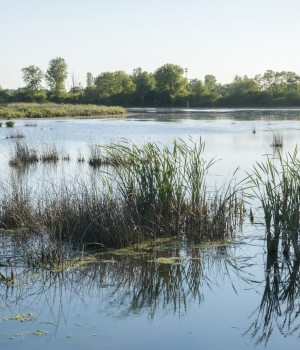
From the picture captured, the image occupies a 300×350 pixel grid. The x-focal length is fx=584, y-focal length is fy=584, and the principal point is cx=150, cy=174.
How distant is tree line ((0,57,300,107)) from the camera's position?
334 ft

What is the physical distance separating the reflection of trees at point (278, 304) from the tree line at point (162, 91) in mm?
93121

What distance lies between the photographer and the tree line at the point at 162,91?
Answer: 101756mm

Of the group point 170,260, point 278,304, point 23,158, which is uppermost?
point 23,158

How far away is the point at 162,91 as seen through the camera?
11331 centimetres

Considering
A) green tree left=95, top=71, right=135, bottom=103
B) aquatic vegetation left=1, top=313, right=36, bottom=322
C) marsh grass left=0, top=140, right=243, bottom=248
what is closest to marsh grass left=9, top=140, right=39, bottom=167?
marsh grass left=0, top=140, right=243, bottom=248

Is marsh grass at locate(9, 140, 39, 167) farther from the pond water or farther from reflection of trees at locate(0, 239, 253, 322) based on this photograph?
reflection of trees at locate(0, 239, 253, 322)

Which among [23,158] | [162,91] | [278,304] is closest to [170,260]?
[278,304]

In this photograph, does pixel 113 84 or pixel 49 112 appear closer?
pixel 49 112

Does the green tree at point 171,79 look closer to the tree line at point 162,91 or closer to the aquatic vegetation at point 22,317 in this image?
the tree line at point 162,91

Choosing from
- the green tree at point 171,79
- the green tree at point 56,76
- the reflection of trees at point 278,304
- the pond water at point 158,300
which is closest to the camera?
the pond water at point 158,300

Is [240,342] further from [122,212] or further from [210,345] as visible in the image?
[122,212]

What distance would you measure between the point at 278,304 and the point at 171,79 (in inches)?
4525

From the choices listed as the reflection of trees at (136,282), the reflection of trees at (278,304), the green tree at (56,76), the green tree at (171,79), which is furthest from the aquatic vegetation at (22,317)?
the green tree at (56,76)

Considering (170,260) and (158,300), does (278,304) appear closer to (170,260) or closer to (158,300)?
(158,300)
